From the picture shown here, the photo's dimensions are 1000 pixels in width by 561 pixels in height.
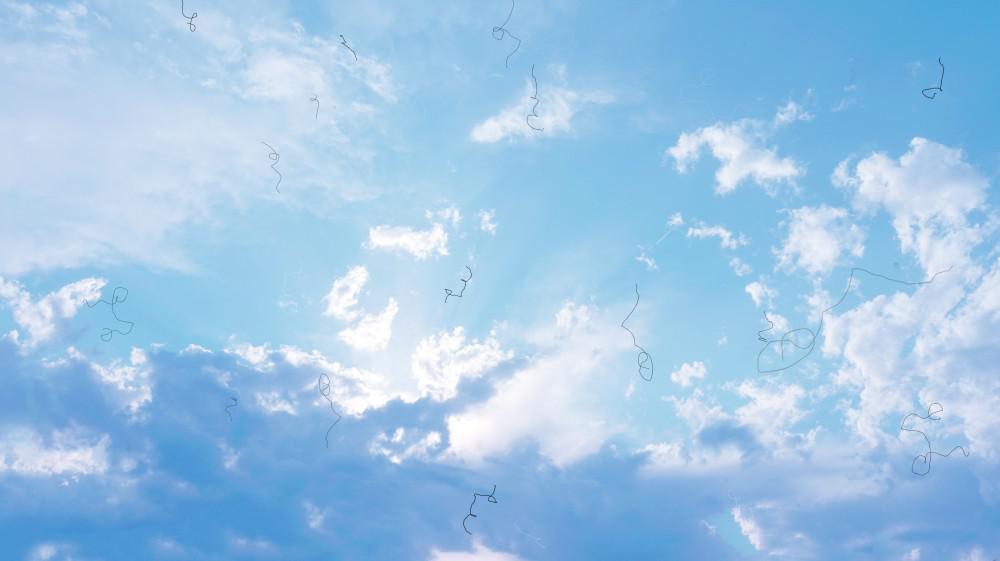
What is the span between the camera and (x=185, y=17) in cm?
3092

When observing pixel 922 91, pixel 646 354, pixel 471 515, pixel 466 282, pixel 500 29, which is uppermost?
pixel 500 29

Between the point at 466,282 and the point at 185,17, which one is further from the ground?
the point at 185,17

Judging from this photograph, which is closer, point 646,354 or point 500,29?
point 500,29

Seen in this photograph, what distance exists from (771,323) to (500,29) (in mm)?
→ 21729

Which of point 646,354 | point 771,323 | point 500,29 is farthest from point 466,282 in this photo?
point 771,323

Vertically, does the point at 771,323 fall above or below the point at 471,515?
above

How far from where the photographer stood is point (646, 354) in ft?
108

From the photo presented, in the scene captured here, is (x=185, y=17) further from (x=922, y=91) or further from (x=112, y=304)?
(x=922, y=91)

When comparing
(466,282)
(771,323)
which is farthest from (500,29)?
(771,323)

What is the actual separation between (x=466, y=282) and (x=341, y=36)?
14.7 meters

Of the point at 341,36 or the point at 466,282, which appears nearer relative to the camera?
the point at 341,36

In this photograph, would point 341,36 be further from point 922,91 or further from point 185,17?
point 922,91

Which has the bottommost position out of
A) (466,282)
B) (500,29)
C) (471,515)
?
(471,515)

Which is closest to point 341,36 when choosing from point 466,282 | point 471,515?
point 466,282
